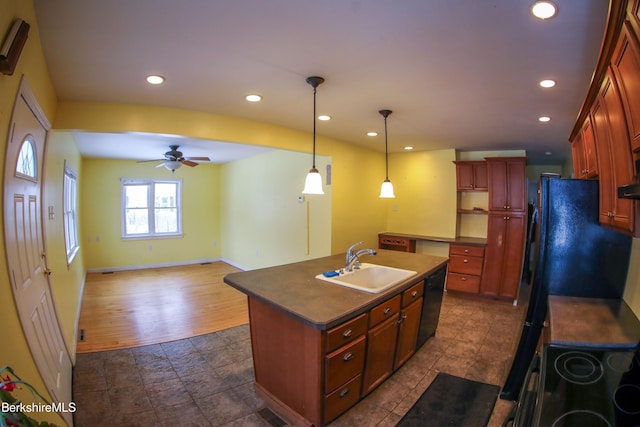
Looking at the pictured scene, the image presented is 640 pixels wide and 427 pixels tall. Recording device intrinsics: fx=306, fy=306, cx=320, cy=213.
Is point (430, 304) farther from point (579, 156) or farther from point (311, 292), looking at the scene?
point (579, 156)

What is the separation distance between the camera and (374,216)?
16.9 ft

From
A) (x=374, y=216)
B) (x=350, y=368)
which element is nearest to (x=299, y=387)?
(x=350, y=368)

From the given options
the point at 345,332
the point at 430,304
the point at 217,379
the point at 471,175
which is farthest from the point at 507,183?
the point at 217,379

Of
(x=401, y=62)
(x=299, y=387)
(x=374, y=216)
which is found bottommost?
(x=299, y=387)

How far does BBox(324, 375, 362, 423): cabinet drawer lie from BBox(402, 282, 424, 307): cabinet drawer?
696 millimetres

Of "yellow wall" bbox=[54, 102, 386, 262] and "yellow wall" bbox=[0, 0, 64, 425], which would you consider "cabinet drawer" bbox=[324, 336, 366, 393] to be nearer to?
"yellow wall" bbox=[0, 0, 64, 425]

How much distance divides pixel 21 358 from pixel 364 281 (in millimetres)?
2218

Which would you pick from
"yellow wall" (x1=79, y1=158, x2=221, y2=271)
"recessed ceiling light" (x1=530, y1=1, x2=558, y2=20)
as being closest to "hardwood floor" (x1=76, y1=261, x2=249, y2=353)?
"yellow wall" (x1=79, y1=158, x2=221, y2=271)

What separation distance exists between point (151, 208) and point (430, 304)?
253 inches

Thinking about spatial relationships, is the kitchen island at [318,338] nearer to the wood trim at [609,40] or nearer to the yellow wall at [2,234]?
the yellow wall at [2,234]

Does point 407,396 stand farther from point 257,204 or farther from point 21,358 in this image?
point 257,204

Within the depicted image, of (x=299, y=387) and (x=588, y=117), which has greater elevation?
(x=588, y=117)

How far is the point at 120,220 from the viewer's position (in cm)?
663

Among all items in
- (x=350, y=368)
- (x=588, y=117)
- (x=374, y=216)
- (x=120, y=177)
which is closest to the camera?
(x=588, y=117)
